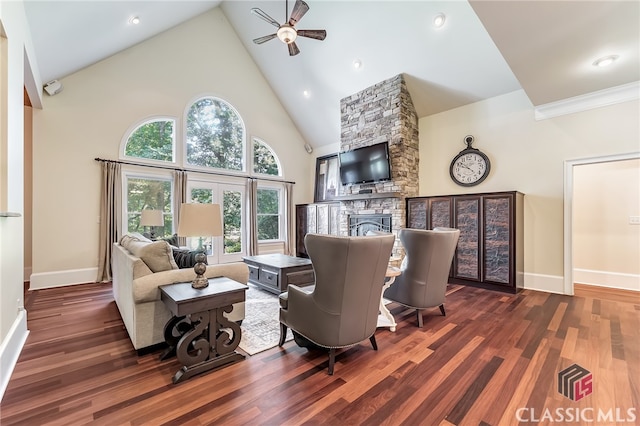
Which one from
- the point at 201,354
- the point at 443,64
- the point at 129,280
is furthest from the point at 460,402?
the point at 443,64

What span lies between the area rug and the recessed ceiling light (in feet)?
15.0

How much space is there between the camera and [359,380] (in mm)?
1946

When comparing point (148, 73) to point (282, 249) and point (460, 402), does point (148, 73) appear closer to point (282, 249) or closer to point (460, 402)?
point (282, 249)

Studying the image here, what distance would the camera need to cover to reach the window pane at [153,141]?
525 centimetres

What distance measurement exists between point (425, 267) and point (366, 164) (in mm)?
3222

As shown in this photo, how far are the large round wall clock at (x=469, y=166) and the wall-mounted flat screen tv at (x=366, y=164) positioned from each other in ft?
4.17

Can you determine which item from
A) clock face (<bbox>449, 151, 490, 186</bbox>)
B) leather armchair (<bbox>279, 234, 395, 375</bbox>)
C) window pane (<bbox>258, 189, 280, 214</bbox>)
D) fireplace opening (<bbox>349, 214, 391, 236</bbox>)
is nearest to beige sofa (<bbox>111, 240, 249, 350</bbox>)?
leather armchair (<bbox>279, 234, 395, 375</bbox>)

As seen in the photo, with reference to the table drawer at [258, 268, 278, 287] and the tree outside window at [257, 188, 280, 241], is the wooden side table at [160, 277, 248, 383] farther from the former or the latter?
the tree outside window at [257, 188, 280, 241]

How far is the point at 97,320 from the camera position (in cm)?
303

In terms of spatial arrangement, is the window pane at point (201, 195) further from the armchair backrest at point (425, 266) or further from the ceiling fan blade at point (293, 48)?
the armchair backrest at point (425, 266)

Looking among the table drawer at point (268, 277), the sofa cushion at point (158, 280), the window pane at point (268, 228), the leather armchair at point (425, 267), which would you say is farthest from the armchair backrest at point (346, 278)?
the window pane at point (268, 228)

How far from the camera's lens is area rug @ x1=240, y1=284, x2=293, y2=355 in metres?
2.48

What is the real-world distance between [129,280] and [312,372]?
5.98 feet

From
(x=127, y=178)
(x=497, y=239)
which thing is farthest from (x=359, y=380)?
(x=127, y=178)
